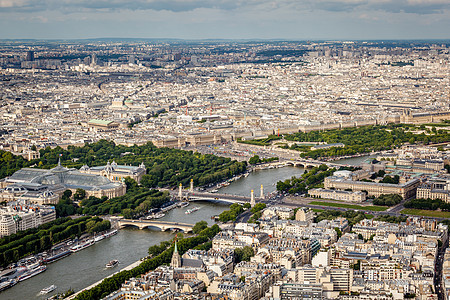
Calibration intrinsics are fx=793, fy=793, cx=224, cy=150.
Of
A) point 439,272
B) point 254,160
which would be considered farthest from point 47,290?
point 254,160

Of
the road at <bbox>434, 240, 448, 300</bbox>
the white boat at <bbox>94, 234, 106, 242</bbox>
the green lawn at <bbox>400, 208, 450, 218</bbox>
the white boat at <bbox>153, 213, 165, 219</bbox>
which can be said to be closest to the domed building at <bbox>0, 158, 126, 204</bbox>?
the white boat at <bbox>153, 213, 165, 219</bbox>

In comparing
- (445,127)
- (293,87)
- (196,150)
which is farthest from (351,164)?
(293,87)

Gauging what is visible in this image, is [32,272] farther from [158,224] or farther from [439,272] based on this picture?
[439,272]

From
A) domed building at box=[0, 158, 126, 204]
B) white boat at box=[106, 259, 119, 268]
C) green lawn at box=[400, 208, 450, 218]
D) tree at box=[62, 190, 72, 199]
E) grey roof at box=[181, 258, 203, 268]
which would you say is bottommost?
white boat at box=[106, 259, 119, 268]

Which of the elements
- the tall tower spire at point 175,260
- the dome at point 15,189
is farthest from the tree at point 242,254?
the dome at point 15,189

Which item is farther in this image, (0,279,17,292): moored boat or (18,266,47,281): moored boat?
(18,266,47,281): moored boat

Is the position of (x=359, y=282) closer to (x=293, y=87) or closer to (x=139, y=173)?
(x=139, y=173)

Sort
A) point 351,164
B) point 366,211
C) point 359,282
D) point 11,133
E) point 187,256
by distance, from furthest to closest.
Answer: point 11,133, point 351,164, point 366,211, point 187,256, point 359,282

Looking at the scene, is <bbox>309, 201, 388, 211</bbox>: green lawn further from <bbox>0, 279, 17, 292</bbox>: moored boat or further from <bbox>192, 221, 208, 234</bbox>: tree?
<bbox>0, 279, 17, 292</bbox>: moored boat
